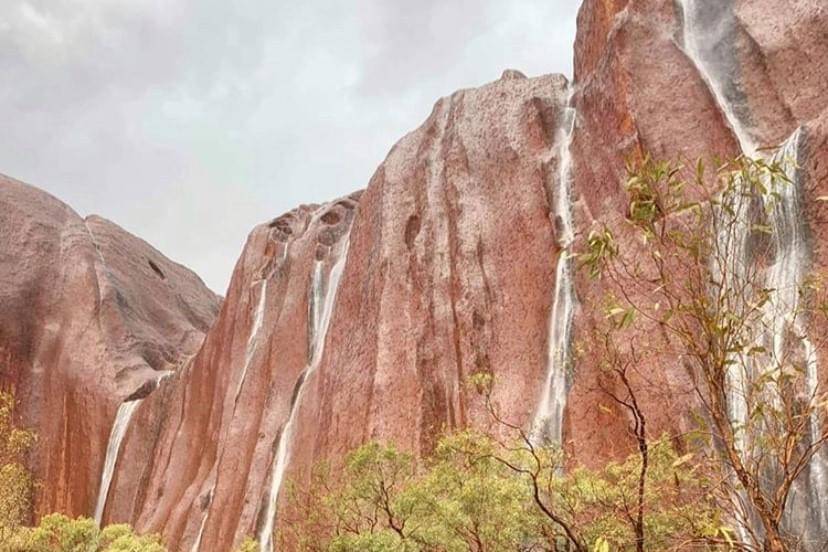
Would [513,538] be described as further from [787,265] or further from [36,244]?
[36,244]

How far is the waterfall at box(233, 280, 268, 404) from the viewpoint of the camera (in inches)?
1043

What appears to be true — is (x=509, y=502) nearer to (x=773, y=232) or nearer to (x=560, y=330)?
(x=773, y=232)

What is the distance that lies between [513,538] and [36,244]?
34500 mm

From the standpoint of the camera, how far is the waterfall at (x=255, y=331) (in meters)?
26.5

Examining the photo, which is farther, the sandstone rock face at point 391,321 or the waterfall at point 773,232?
the sandstone rock face at point 391,321

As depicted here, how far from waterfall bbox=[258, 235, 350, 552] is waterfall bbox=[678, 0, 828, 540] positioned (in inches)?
454

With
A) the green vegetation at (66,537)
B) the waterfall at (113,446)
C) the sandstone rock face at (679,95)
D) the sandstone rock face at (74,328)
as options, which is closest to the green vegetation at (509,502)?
the sandstone rock face at (679,95)

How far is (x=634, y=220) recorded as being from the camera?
6.75m

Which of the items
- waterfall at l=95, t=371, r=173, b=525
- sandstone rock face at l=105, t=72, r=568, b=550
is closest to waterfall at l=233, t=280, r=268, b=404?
sandstone rock face at l=105, t=72, r=568, b=550

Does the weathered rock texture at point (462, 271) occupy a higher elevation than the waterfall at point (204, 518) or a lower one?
higher

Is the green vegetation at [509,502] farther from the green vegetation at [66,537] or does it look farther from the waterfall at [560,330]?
the green vegetation at [66,537]

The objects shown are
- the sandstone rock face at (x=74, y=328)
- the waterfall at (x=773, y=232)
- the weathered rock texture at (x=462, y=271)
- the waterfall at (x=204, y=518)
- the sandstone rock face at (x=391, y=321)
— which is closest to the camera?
the waterfall at (x=773, y=232)

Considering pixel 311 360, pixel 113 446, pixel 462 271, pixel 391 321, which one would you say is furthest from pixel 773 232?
pixel 113 446

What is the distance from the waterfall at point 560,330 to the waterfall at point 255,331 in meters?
12.3
